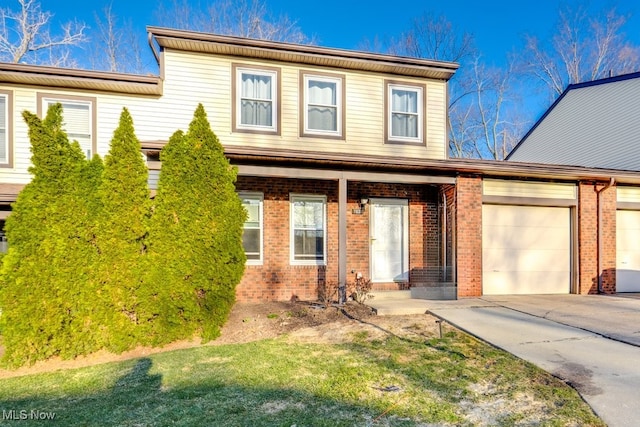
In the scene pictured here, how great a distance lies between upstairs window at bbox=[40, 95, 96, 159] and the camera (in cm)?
816

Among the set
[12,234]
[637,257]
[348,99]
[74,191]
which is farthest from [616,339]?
[12,234]

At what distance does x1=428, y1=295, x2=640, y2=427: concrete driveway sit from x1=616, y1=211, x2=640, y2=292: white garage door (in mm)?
885

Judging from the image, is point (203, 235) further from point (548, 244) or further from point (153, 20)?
point (153, 20)

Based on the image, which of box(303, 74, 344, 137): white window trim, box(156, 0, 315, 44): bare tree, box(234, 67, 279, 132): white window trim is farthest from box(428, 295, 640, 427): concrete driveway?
box(156, 0, 315, 44): bare tree

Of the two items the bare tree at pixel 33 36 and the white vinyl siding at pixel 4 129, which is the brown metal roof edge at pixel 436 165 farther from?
the bare tree at pixel 33 36

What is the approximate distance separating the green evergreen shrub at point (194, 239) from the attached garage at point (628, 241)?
9.00 metres

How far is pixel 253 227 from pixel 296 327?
9.37ft

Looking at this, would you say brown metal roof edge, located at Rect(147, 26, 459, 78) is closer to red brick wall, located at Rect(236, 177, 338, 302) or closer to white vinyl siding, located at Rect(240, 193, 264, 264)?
red brick wall, located at Rect(236, 177, 338, 302)

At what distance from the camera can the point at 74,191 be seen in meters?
5.75

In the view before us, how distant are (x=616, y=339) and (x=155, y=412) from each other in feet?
18.9

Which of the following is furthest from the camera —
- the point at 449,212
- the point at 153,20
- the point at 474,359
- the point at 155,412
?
the point at 153,20

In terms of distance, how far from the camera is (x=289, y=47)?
8828 millimetres

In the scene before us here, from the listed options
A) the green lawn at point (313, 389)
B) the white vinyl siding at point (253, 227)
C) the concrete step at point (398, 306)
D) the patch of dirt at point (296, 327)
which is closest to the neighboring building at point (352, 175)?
the white vinyl siding at point (253, 227)

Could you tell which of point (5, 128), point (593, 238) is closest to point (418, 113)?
point (593, 238)
